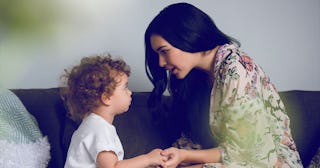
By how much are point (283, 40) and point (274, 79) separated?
187 millimetres

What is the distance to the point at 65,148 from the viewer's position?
4.60ft

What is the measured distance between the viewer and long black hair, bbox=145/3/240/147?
1.27m

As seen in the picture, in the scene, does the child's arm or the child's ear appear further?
the child's ear

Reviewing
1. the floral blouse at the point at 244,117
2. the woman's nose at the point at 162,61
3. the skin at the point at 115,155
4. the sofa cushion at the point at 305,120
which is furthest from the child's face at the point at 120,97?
the sofa cushion at the point at 305,120

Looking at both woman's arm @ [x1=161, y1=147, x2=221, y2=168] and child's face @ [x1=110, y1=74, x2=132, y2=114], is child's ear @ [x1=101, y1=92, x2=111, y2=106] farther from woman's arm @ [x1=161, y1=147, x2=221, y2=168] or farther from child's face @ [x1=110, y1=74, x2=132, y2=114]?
woman's arm @ [x1=161, y1=147, x2=221, y2=168]

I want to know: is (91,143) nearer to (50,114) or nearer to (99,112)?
(99,112)

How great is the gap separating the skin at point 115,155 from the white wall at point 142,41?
0.37m

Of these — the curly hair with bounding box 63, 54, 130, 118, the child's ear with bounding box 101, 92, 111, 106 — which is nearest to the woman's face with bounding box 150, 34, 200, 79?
the curly hair with bounding box 63, 54, 130, 118

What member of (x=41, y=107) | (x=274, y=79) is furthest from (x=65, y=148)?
(x=274, y=79)

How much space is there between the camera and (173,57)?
130 cm

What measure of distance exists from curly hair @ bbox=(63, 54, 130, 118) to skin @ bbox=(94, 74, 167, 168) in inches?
0.7

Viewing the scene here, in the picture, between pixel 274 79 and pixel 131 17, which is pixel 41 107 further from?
pixel 274 79

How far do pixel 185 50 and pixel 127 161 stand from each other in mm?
395

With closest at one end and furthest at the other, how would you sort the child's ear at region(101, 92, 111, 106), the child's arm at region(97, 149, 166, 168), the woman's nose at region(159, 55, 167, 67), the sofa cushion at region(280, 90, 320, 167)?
the child's arm at region(97, 149, 166, 168) < the child's ear at region(101, 92, 111, 106) < the woman's nose at region(159, 55, 167, 67) < the sofa cushion at region(280, 90, 320, 167)
